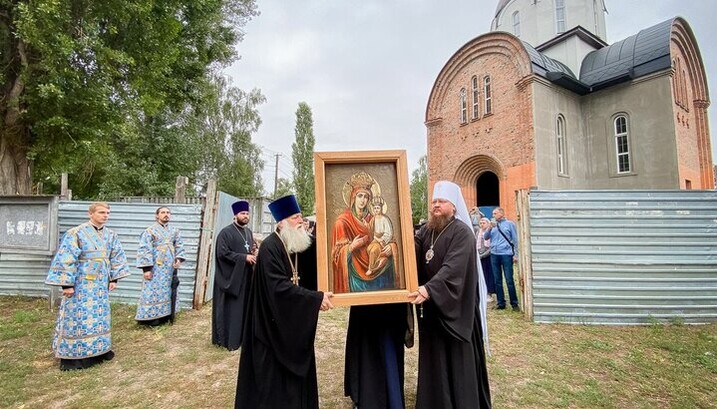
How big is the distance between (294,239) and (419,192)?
36.6m

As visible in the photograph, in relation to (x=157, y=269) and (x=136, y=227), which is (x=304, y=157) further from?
(x=157, y=269)

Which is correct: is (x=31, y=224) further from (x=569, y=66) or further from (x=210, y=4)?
(x=569, y=66)

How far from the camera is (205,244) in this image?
7117mm

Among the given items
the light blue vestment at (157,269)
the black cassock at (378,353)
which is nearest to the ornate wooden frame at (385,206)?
the black cassock at (378,353)

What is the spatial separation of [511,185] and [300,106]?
2234cm

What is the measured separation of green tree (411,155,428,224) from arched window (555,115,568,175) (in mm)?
17635

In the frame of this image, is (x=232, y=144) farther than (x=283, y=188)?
No

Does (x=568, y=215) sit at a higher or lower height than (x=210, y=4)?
lower

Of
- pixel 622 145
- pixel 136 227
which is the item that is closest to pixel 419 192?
pixel 622 145

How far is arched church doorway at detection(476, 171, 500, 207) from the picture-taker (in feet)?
63.5

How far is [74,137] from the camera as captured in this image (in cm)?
929

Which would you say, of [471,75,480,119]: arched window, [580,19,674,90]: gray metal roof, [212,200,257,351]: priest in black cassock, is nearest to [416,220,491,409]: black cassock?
[212,200,257,351]: priest in black cassock

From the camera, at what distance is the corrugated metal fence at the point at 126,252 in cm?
717

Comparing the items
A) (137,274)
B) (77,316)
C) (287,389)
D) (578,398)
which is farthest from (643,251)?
(137,274)
